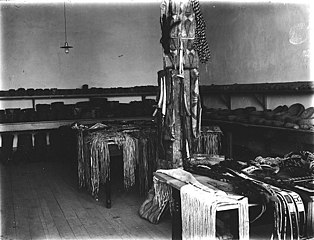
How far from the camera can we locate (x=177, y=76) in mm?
3936

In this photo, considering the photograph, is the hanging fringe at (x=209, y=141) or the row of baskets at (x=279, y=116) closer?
the hanging fringe at (x=209, y=141)

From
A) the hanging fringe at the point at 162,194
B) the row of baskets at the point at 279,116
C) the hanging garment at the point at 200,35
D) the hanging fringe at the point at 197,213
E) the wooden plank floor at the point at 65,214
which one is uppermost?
the hanging garment at the point at 200,35

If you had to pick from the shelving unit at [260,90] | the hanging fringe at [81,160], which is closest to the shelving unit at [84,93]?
the shelving unit at [260,90]

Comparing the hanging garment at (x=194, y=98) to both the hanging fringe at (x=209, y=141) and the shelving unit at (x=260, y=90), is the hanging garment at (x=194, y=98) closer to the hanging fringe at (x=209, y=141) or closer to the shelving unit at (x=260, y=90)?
the hanging fringe at (x=209, y=141)

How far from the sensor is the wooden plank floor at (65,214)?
→ 12.5 ft

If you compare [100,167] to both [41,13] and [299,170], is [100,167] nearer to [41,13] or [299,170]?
[299,170]

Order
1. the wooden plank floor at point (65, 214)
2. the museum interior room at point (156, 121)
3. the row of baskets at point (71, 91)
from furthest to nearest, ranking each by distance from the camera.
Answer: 1. the row of baskets at point (71, 91)
2. the wooden plank floor at point (65, 214)
3. the museum interior room at point (156, 121)

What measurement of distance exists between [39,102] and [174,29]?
569 cm

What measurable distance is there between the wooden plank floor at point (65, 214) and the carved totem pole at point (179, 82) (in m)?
0.69

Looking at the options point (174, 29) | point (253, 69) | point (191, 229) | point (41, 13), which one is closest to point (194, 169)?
point (191, 229)

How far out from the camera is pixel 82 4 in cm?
941

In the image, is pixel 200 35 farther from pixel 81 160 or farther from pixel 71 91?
pixel 71 91

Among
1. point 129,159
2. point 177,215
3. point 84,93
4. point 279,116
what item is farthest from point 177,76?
point 84,93

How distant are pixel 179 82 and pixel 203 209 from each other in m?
1.76
